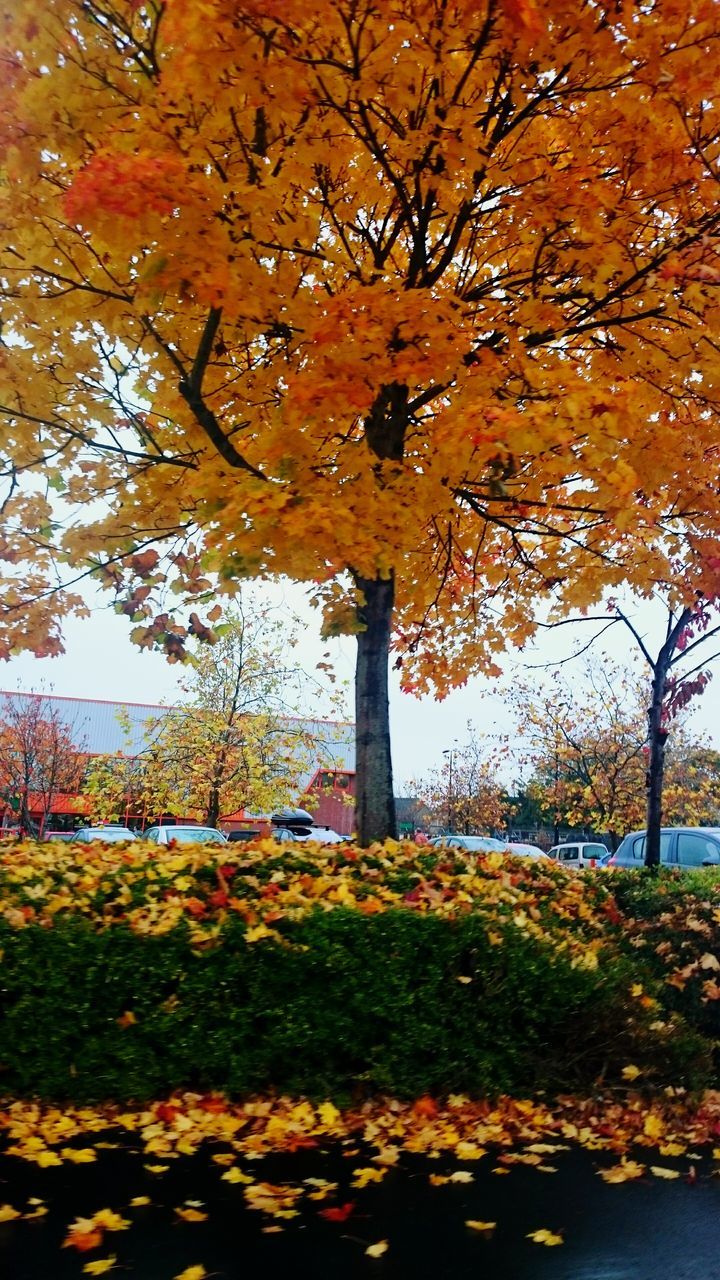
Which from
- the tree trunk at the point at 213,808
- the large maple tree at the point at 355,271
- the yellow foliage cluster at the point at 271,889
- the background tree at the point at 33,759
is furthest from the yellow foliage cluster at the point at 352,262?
the background tree at the point at 33,759

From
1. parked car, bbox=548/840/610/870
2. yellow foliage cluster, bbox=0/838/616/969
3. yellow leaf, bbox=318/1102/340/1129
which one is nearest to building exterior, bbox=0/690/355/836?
parked car, bbox=548/840/610/870

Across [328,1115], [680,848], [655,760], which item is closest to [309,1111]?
[328,1115]

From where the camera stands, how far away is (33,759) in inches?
1351

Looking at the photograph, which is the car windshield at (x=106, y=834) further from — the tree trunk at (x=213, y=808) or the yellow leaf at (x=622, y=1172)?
the yellow leaf at (x=622, y=1172)

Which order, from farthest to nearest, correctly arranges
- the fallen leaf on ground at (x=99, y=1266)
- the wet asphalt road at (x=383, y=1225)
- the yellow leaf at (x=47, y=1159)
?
1. the yellow leaf at (x=47, y=1159)
2. the wet asphalt road at (x=383, y=1225)
3. the fallen leaf on ground at (x=99, y=1266)

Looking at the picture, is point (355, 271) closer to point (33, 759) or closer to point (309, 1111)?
point (309, 1111)

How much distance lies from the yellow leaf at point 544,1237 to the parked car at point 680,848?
10969 millimetres

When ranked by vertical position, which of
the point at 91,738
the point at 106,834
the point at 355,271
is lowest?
the point at 106,834

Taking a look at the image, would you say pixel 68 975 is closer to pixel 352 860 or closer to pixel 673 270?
pixel 352 860

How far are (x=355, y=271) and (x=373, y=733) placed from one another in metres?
3.79

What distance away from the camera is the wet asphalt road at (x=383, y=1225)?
344 centimetres

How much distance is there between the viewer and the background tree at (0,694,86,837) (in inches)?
1341

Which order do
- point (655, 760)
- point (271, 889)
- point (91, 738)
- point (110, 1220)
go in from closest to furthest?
point (110, 1220)
point (271, 889)
point (655, 760)
point (91, 738)

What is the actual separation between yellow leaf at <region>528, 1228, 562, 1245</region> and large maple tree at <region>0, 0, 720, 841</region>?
155 inches
